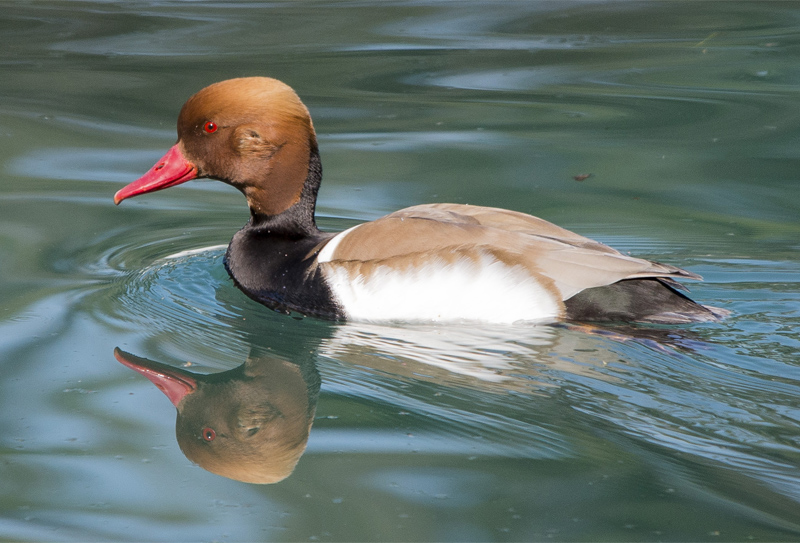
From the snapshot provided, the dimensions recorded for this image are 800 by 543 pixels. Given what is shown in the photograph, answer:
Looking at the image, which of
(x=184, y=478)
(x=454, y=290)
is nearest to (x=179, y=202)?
(x=454, y=290)

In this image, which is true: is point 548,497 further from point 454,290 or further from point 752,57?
point 752,57

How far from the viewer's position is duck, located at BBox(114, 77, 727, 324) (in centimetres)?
388

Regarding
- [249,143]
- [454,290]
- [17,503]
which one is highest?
[249,143]

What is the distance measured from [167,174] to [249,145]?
44 cm

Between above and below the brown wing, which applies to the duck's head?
above

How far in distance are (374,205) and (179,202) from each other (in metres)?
1.19

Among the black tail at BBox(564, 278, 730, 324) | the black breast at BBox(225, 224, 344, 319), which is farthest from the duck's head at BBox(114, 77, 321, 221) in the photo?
the black tail at BBox(564, 278, 730, 324)

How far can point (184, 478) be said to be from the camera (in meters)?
A: 2.95

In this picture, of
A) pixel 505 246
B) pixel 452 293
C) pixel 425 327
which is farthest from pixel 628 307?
pixel 425 327

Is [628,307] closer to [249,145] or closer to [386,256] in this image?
[386,256]

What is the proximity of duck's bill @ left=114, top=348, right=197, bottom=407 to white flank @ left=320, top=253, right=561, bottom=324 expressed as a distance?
0.77 meters

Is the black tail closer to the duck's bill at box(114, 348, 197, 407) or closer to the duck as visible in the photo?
the duck

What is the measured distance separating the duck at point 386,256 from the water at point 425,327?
113mm

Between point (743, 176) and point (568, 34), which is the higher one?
point (568, 34)
